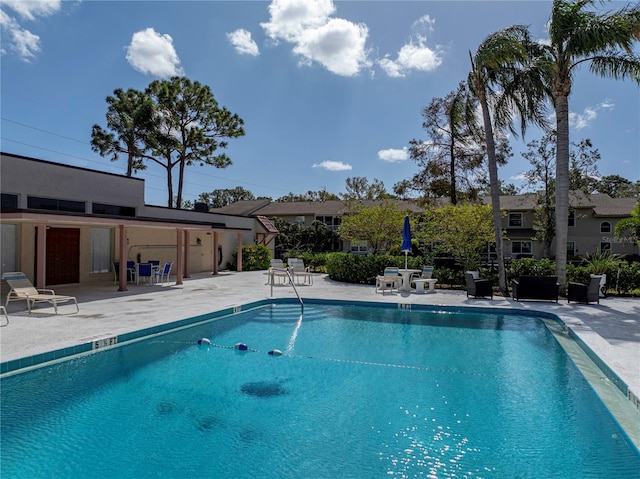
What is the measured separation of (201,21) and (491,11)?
11.2m

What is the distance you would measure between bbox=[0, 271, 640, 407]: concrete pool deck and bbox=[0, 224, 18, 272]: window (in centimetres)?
177

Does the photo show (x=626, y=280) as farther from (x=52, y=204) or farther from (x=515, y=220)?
(x=515, y=220)

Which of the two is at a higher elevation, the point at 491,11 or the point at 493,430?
the point at 491,11

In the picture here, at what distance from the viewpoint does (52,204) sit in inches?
614

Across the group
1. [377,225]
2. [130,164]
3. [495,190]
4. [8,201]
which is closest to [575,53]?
[495,190]

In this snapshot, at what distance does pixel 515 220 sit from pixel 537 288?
2446 cm

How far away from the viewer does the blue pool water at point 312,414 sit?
409cm

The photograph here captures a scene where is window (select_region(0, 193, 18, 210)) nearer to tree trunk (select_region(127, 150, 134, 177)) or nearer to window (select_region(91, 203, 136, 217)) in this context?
window (select_region(91, 203, 136, 217))

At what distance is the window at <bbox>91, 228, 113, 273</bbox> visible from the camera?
1677cm

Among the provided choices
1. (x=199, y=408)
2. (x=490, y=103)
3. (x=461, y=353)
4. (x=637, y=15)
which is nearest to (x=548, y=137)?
(x=490, y=103)

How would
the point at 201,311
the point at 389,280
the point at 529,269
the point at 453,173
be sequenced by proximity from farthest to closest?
the point at 453,173 < the point at 529,269 < the point at 389,280 < the point at 201,311

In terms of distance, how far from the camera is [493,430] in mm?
4848

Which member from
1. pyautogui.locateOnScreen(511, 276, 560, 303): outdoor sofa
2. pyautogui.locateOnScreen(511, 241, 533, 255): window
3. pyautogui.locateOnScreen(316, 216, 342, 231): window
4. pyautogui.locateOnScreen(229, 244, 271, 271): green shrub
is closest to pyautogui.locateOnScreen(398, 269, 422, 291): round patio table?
pyautogui.locateOnScreen(511, 276, 560, 303): outdoor sofa

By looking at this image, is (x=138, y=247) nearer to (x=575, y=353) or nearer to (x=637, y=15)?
(x=575, y=353)
